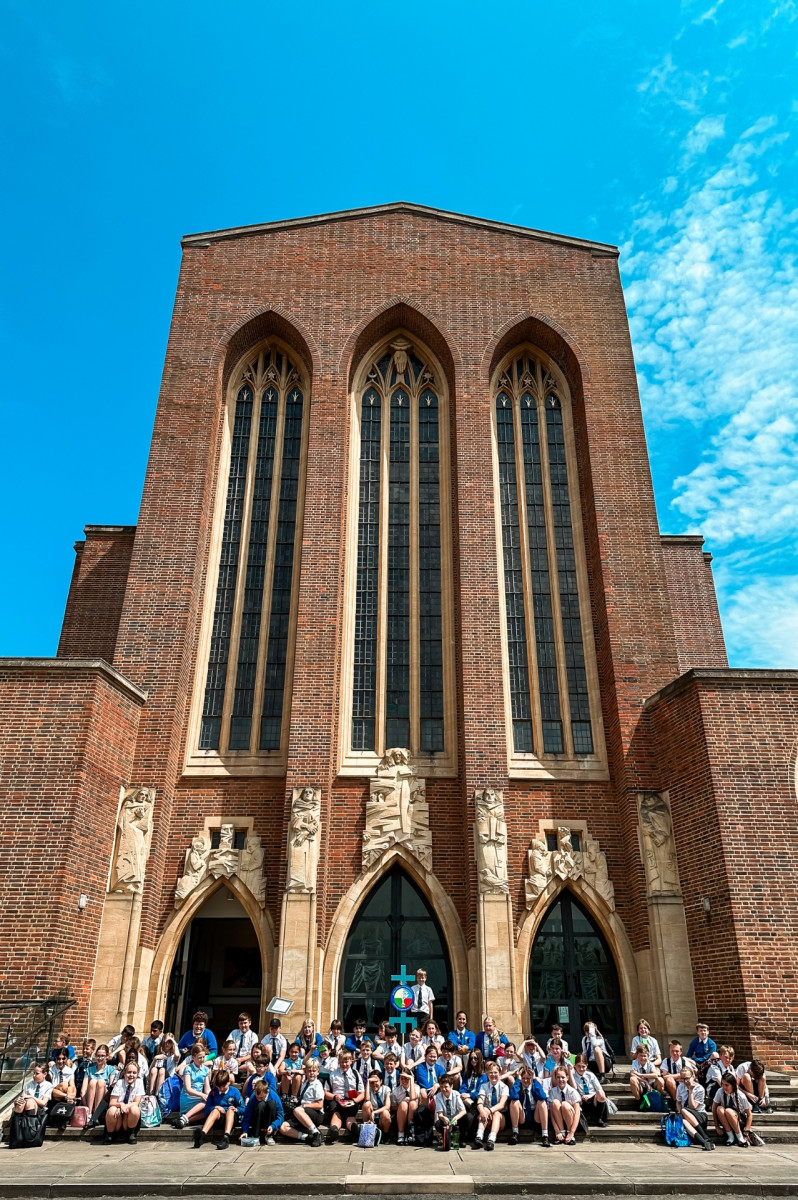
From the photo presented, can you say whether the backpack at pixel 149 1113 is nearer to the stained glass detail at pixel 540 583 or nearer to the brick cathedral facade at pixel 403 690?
the brick cathedral facade at pixel 403 690

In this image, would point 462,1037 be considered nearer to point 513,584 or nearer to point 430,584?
point 430,584

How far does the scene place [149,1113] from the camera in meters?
9.88

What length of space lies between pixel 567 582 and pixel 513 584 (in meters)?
1.06

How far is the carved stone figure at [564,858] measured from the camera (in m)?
14.5

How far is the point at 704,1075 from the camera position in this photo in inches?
421

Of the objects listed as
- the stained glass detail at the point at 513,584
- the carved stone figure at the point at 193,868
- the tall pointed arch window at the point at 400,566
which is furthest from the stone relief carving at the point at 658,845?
the carved stone figure at the point at 193,868

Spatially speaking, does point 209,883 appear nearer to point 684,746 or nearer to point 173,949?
point 173,949

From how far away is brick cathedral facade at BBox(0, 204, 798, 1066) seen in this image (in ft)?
43.3

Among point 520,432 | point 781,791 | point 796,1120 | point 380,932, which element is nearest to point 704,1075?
point 796,1120

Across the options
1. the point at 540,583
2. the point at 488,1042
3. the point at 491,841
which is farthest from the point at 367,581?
the point at 488,1042

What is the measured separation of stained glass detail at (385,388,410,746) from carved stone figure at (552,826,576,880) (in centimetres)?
317

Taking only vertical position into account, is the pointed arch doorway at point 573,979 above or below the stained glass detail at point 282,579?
below

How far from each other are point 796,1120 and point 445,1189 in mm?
5156

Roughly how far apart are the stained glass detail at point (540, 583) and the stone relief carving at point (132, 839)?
6.97 m
